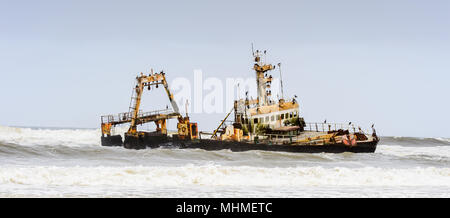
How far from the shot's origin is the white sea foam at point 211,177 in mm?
14008

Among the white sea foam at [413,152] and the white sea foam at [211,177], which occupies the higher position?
the white sea foam at [211,177]

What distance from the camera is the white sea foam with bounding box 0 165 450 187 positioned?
551 inches

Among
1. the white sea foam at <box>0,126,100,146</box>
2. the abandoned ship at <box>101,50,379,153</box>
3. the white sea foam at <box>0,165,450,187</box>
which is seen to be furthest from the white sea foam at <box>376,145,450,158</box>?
the white sea foam at <box>0,126,100,146</box>

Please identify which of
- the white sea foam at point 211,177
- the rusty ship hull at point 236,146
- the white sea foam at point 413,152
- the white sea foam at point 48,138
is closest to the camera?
the white sea foam at point 211,177

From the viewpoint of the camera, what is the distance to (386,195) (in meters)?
11.9

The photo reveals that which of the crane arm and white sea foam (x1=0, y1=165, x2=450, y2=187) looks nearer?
white sea foam (x1=0, y1=165, x2=450, y2=187)

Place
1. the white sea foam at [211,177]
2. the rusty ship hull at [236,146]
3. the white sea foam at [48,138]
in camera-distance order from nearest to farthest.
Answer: the white sea foam at [211,177] → the rusty ship hull at [236,146] → the white sea foam at [48,138]

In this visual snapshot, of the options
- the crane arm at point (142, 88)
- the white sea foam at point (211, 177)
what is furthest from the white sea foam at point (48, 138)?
the white sea foam at point (211, 177)

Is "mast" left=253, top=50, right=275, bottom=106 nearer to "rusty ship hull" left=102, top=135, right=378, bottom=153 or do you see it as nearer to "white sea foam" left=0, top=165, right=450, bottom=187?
"rusty ship hull" left=102, top=135, right=378, bottom=153

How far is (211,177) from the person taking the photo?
1527cm

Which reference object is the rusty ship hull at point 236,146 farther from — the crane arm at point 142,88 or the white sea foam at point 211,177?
the white sea foam at point 211,177

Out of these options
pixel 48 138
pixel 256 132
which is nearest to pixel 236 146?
pixel 256 132
